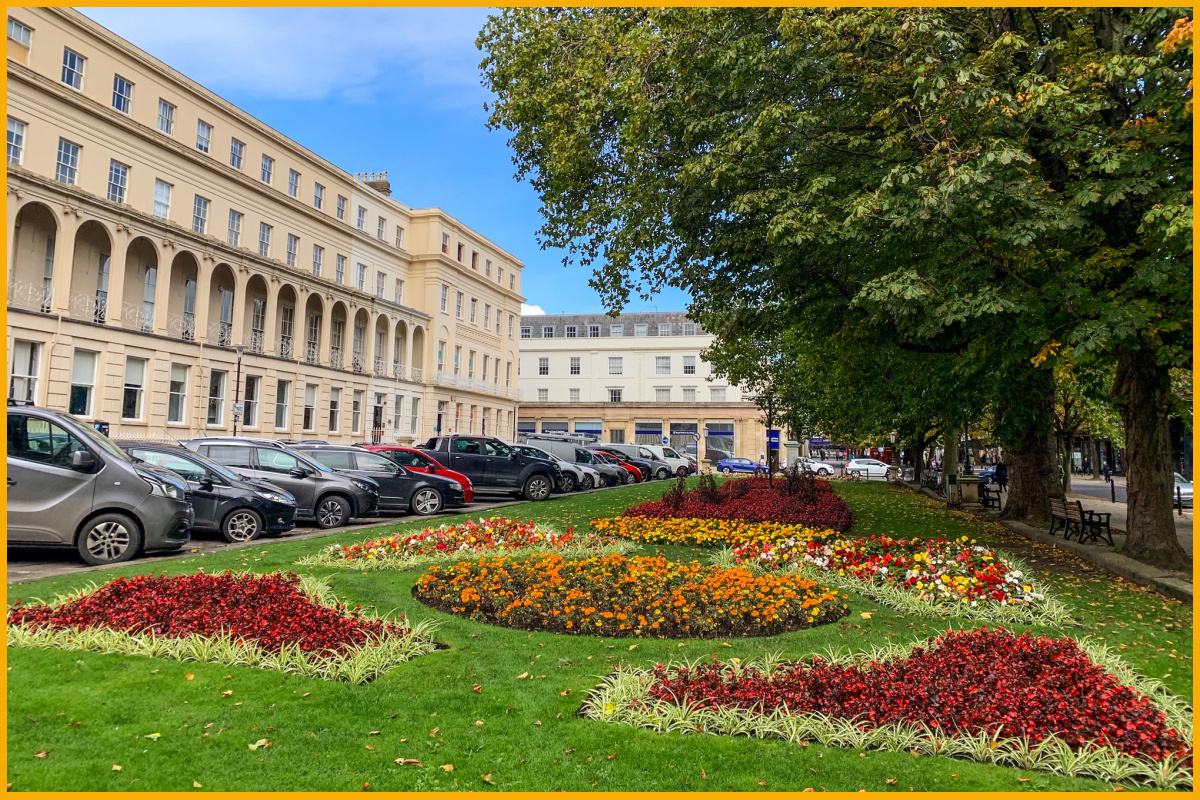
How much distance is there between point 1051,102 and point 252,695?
10.8m

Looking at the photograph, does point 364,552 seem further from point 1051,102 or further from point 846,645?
point 1051,102

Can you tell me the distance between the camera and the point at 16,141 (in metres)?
26.3

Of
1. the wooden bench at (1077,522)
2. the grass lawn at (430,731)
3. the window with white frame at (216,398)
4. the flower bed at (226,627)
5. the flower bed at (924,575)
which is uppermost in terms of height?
the window with white frame at (216,398)

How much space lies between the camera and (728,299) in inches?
591

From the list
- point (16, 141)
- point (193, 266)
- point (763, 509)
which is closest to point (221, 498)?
point (763, 509)

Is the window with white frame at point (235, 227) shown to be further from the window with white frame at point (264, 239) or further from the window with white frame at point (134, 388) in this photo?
the window with white frame at point (134, 388)

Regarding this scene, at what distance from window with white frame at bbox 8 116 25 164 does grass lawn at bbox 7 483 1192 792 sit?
90.0ft

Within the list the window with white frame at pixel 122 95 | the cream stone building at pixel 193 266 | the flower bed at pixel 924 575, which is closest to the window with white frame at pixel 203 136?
the cream stone building at pixel 193 266

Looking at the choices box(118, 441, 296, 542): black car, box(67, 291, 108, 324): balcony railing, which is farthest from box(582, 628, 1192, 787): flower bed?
box(67, 291, 108, 324): balcony railing

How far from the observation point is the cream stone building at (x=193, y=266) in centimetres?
2719

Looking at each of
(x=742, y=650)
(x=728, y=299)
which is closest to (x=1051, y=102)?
(x=728, y=299)

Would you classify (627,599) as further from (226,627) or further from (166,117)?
(166,117)

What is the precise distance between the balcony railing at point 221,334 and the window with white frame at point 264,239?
4.64 meters

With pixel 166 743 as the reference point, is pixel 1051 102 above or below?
above
